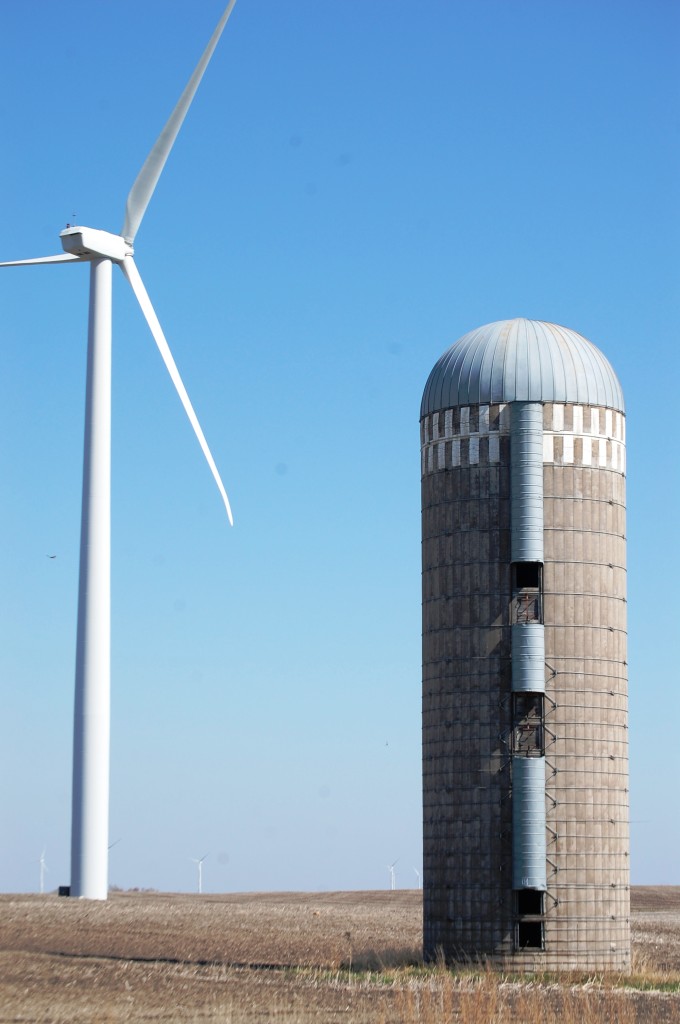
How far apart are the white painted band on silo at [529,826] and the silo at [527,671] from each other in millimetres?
53

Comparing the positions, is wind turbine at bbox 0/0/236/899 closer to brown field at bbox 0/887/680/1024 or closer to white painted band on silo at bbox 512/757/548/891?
brown field at bbox 0/887/680/1024

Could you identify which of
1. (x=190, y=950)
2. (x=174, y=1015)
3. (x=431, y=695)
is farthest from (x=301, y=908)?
(x=174, y=1015)

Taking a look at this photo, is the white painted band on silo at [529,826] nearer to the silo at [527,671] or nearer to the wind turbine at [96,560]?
the silo at [527,671]

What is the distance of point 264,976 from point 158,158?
3239cm

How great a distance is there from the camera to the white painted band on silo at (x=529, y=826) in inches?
2484

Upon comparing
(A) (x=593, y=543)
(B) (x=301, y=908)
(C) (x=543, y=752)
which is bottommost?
(B) (x=301, y=908)

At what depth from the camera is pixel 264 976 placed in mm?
60281

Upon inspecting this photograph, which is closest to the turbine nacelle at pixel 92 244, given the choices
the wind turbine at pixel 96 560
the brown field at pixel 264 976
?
the wind turbine at pixel 96 560

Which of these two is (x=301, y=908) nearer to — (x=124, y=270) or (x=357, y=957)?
(x=357, y=957)

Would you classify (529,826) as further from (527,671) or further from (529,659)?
(529,659)

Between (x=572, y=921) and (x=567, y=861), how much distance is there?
7.16 ft

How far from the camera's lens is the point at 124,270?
70.3 m

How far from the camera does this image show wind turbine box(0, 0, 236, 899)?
6147cm

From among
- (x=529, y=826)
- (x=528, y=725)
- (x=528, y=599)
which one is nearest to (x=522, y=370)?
(x=528, y=599)
